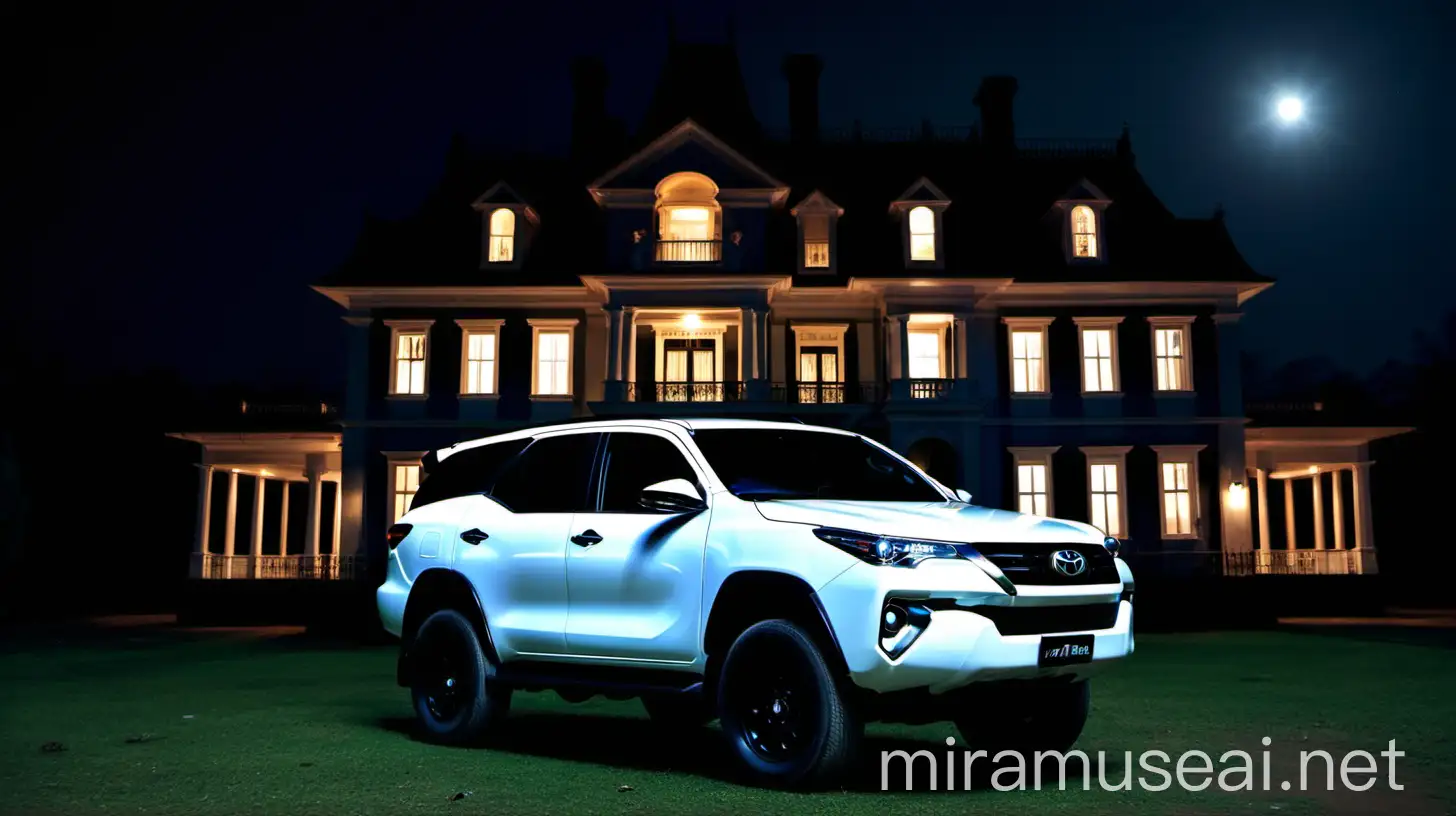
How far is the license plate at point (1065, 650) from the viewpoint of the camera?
Result: 6.50 m

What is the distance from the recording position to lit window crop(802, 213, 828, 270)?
32.8 metres

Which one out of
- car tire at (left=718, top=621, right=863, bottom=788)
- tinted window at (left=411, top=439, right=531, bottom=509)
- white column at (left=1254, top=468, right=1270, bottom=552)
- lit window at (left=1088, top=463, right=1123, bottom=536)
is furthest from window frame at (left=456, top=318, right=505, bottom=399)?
car tire at (left=718, top=621, right=863, bottom=788)

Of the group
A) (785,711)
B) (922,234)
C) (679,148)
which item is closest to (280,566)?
(679,148)

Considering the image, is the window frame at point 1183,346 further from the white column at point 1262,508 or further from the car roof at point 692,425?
the car roof at point 692,425

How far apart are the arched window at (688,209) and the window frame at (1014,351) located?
306 inches

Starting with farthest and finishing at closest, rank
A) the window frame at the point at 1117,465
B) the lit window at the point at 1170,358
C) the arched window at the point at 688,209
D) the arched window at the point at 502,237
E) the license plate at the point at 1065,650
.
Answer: the arched window at the point at 502,237, the lit window at the point at 1170,358, the window frame at the point at 1117,465, the arched window at the point at 688,209, the license plate at the point at 1065,650

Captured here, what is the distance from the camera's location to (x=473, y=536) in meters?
8.85

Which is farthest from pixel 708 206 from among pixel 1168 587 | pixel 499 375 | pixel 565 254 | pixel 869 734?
pixel 869 734

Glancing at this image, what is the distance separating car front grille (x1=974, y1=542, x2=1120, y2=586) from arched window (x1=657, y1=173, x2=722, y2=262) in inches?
982

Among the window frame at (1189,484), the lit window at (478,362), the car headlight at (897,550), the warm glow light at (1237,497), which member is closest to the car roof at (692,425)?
the car headlight at (897,550)

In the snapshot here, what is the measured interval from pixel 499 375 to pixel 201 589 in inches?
344

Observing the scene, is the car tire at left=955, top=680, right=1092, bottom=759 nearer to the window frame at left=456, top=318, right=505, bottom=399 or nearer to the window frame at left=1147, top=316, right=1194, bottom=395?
the window frame at left=456, top=318, right=505, bottom=399

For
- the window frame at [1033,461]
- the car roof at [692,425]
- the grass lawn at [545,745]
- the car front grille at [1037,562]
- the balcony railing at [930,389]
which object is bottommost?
the grass lawn at [545,745]

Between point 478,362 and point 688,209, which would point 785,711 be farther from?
point 478,362
